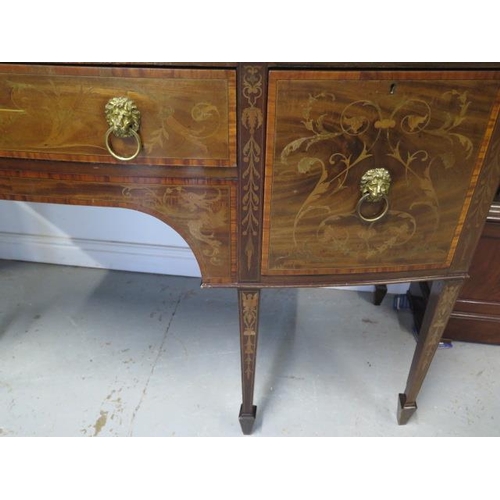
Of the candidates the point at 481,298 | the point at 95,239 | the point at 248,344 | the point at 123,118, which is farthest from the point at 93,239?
the point at 481,298

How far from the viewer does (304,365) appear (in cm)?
108

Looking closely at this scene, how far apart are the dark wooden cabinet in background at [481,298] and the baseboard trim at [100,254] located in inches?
27.8

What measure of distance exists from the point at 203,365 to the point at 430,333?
0.53m

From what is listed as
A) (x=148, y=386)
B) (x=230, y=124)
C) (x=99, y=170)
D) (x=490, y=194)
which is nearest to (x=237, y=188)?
(x=230, y=124)

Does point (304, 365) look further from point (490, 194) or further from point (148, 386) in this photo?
Result: point (490, 194)

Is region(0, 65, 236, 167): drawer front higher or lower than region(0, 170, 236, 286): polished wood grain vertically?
higher

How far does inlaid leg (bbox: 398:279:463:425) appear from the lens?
2.47 ft

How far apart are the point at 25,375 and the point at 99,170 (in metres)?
0.67

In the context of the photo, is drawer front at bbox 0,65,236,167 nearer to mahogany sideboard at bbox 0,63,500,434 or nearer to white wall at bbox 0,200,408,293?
mahogany sideboard at bbox 0,63,500,434

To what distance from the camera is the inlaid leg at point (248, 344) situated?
2.38 feet

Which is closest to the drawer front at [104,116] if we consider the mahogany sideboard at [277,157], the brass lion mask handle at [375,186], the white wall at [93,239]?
the mahogany sideboard at [277,157]

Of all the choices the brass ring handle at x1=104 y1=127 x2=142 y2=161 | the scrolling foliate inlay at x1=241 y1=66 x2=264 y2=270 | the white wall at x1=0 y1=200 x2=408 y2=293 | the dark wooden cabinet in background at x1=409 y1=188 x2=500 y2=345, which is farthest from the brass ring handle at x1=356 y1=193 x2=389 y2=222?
the white wall at x1=0 y1=200 x2=408 y2=293

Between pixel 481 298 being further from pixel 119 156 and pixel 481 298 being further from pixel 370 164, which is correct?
pixel 119 156

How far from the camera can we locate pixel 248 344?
31.0 inches
